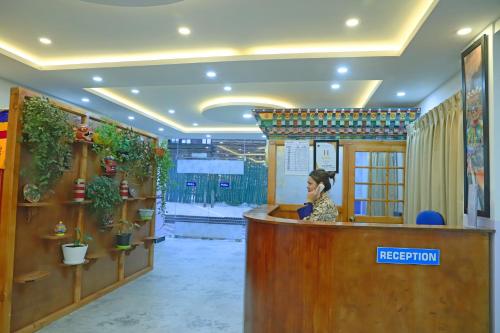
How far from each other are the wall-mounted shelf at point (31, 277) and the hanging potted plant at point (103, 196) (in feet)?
2.70

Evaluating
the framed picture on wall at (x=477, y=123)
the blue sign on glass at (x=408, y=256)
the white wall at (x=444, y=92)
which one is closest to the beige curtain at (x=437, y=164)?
the framed picture on wall at (x=477, y=123)

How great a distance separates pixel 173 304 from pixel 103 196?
140 centimetres

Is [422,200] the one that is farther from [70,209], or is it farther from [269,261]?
[70,209]

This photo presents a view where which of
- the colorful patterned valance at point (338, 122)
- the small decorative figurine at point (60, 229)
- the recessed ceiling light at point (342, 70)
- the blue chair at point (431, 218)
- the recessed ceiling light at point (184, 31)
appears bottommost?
the small decorative figurine at point (60, 229)

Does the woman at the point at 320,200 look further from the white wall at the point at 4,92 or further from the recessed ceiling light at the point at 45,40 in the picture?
the white wall at the point at 4,92

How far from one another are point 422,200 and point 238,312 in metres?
2.45

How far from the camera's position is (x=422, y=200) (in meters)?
4.12

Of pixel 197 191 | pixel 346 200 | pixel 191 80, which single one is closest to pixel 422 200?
pixel 346 200

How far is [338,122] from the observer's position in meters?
4.88

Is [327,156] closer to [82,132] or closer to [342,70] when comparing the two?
[342,70]

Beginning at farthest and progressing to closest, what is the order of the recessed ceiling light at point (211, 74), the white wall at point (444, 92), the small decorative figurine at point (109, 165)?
the recessed ceiling light at point (211, 74), the white wall at point (444, 92), the small decorative figurine at point (109, 165)

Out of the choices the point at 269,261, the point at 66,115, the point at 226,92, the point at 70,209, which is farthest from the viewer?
the point at 226,92

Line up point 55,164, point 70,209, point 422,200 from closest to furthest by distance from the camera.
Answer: point 55,164 < point 70,209 < point 422,200

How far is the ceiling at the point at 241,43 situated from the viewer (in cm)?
317
